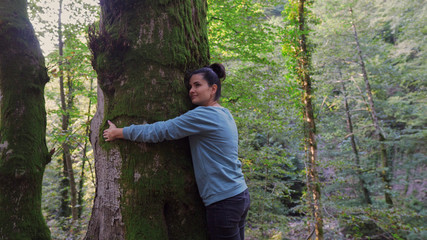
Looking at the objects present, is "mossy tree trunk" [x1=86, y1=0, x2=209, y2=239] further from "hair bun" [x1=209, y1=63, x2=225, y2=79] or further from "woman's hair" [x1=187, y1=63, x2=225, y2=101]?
"hair bun" [x1=209, y1=63, x2=225, y2=79]

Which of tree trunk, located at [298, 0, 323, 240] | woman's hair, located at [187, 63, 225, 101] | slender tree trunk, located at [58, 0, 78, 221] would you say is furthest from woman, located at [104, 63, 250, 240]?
slender tree trunk, located at [58, 0, 78, 221]

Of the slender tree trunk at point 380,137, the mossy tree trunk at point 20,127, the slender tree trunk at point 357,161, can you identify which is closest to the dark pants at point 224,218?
the mossy tree trunk at point 20,127

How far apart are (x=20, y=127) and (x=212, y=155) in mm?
2618

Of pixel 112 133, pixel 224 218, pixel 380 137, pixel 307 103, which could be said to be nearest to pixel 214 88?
pixel 112 133

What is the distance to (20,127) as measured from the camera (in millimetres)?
2955

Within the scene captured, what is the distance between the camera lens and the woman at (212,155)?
173cm

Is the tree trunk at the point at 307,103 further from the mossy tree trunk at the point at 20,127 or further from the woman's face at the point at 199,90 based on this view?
the mossy tree trunk at the point at 20,127

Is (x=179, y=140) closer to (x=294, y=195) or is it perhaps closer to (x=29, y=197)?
(x=29, y=197)

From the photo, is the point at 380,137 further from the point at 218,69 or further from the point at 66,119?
the point at 66,119

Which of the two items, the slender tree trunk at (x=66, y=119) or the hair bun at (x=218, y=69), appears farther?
the slender tree trunk at (x=66, y=119)

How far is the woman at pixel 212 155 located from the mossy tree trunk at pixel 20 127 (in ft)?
5.92

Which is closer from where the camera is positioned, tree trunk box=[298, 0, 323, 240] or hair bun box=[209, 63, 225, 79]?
hair bun box=[209, 63, 225, 79]

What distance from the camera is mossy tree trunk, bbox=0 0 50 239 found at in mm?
2730

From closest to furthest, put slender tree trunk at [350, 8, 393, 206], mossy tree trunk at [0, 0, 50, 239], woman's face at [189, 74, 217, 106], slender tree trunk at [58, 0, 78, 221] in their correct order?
woman's face at [189, 74, 217, 106]
mossy tree trunk at [0, 0, 50, 239]
slender tree trunk at [58, 0, 78, 221]
slender tree trunk at [350, 8, 393, 206]
